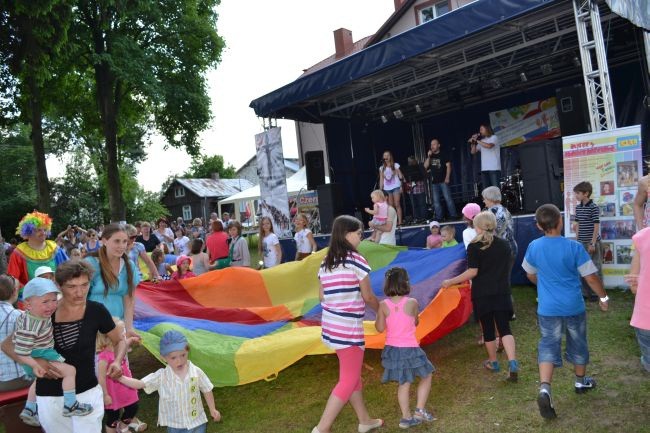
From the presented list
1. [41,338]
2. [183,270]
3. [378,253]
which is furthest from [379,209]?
[41,338]

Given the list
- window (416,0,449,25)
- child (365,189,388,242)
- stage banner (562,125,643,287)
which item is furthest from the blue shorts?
window (416,0,449,25)

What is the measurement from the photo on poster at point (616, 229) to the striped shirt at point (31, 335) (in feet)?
19.6

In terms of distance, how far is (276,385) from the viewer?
4715 millimetres

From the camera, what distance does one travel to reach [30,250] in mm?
5074

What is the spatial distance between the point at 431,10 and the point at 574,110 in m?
13.9

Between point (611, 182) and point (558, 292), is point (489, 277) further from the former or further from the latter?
point (611, 182)

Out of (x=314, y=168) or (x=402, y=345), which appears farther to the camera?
(x=314, y=168)

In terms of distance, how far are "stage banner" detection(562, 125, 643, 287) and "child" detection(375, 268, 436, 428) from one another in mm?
3737

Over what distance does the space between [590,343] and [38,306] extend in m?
4.32

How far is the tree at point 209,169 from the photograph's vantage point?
6756cm

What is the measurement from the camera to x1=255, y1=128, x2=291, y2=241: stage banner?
11117 mm

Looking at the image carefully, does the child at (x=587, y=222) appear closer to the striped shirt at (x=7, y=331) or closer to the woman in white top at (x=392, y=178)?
the woman in white top at (x=392, y=178)

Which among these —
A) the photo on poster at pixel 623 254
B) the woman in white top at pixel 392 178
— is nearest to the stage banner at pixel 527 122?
the woman in white top at pixel 392 178

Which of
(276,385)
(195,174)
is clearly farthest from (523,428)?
(195,174)
